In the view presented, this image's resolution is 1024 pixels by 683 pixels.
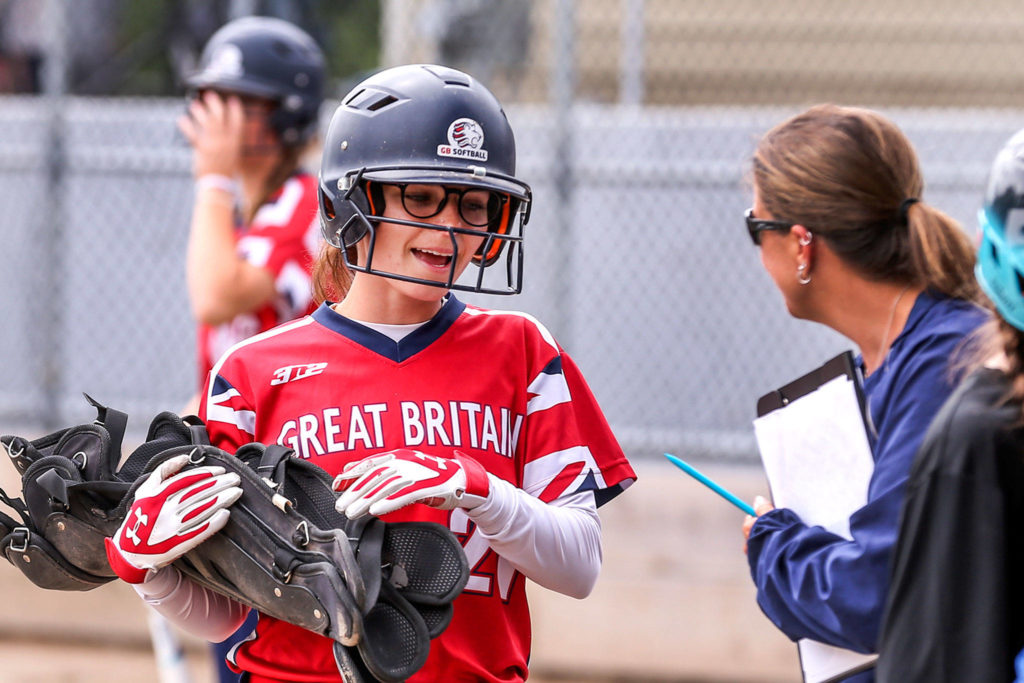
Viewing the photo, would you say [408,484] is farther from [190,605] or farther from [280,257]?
[280,257]

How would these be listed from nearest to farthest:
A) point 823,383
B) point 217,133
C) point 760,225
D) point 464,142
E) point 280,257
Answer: point 464,142
point 823,383
point 760,225
point 280,257
point 217,133

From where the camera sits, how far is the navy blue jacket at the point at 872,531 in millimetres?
2148

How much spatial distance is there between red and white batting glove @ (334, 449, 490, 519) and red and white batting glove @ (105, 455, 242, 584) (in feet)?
0.59

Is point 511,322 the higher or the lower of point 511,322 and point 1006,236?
the lower

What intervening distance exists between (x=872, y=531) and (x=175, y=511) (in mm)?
1146

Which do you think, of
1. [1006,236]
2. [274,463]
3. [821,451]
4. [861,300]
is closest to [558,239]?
[861,300]

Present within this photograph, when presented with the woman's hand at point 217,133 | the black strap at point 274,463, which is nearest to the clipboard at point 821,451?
the black strap at point 274,463

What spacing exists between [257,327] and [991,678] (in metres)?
2.53

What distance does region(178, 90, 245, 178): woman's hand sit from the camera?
3865mm

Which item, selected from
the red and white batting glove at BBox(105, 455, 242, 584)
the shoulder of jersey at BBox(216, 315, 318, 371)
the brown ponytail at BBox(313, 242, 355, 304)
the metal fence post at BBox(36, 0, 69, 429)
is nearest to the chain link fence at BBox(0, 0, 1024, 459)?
the metal fence post at BBox(36, 0, 69, 429)

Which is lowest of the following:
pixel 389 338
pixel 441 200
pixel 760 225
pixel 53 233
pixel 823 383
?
pixel 53 233

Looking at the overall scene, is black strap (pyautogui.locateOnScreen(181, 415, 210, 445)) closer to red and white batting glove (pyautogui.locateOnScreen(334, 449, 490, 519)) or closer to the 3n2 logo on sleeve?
the 3n2 logo on sleeve

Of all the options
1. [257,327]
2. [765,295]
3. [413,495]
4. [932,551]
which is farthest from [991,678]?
[765,295]

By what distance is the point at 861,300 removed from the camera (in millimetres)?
2586
